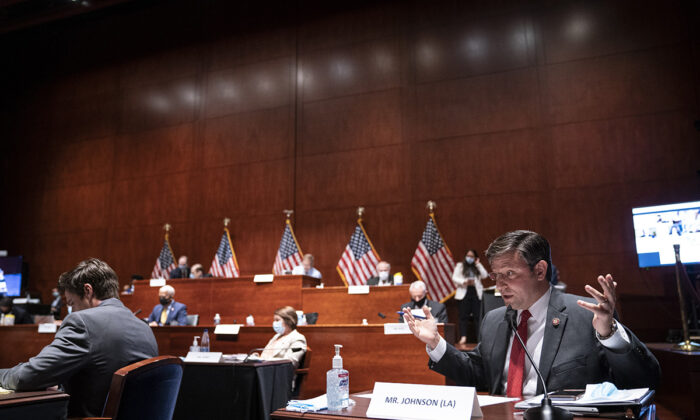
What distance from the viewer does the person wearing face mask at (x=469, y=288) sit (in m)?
7.32

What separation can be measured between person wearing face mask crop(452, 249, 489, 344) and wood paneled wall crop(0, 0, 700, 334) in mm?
566

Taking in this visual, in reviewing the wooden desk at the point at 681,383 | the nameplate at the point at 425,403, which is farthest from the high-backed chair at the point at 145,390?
Result: the wooden desk at the point at 681,383

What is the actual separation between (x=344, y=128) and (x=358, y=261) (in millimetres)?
2354

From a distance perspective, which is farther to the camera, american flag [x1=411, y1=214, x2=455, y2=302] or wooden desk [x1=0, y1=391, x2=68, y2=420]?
american flag [x1=411, y1=214, x2=455, y2=302]

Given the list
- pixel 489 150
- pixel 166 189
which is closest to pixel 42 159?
pixel 166 189

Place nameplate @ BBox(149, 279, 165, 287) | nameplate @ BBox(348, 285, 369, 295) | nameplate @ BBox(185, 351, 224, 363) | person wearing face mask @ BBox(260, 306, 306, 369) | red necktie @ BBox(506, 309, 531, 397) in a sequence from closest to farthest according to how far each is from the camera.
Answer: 1. red necktie @ BBox(506, 309, 531, 397)
2. nameplate @ BBox(185, 351, 224, 363)
3. person wearing face mask @ BBox(260, 306, 306, 369)
4. nameplate @ BBox(348, 285, 369, 295)
5. nameplate @ BBox(149, 279, 165, 287)

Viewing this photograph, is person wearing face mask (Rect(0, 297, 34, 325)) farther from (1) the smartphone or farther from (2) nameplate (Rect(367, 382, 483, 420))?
(1) the smartphone

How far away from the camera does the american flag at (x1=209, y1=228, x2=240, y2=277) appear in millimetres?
8766

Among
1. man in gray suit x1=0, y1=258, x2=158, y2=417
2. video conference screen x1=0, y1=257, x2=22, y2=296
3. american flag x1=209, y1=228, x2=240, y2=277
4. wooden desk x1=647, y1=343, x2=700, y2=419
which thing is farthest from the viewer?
video conference screen x1=0, y1=257, x2=22, y2=296

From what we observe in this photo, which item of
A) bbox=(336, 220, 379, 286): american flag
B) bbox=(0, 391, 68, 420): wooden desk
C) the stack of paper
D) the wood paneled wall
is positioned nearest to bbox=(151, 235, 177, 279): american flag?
the wood paneled wall

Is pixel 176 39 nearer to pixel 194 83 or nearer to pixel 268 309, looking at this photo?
pixel 194 83

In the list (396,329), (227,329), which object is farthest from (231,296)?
(396,329)

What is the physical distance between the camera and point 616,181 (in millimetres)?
7332

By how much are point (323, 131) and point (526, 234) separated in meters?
7.53
